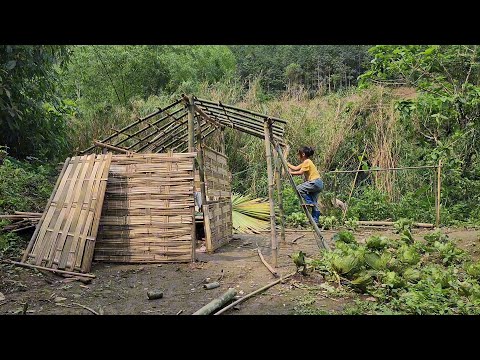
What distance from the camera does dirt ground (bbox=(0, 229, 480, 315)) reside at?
3.83 metres

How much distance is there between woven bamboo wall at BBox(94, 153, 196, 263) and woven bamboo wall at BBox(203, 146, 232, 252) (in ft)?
2.30

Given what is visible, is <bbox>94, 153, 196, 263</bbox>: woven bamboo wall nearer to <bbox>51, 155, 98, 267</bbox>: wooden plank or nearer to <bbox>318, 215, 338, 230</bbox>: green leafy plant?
<bbox>51, 155, 98, 267</bbox>: wooden plank

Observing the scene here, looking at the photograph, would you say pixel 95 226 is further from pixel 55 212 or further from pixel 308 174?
pixel 308 174

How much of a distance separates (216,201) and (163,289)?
88.2 inches

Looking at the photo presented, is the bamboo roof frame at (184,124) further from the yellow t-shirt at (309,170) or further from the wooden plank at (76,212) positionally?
the wooden plank at (76,212)

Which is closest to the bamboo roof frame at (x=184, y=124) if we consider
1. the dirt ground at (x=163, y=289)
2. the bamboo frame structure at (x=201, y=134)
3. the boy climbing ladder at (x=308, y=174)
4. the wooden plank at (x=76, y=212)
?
the bamboo frame structure at (x=201, y=134)

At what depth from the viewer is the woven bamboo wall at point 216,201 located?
6.06 metres

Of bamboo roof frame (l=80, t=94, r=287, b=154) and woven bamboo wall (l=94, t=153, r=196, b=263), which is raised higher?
bamboo roof frame (l=80, t=94, r=287, b=154)

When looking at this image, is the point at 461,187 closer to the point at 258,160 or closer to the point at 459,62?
the point at 459,62

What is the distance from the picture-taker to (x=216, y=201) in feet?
21.2

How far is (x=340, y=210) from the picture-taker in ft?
30.3

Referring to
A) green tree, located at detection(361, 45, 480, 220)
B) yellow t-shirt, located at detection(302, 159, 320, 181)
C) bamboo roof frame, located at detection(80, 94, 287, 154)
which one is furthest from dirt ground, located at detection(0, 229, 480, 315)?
green tree, located at detection(361, 45, 480, 220)

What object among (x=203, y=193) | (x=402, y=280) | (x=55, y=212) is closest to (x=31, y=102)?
(x=55, y=212)
